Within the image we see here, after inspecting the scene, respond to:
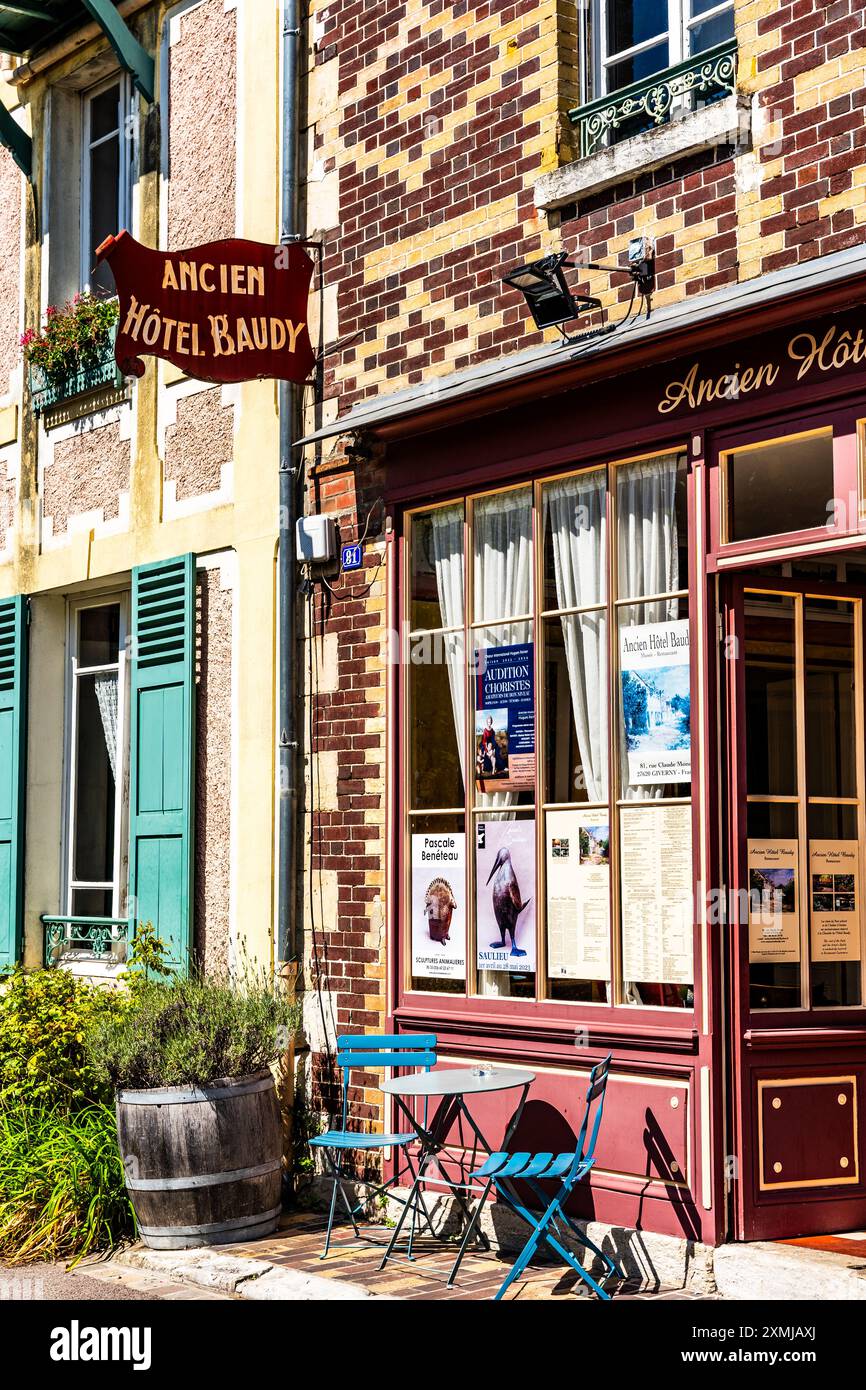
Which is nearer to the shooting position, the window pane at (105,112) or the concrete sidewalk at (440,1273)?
the concrete sidewalk at (440,1273)

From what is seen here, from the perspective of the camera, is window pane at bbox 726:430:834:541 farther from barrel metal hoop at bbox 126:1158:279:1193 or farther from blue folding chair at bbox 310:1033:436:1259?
barrel metal hoop at bbox 126:1158:279:1193

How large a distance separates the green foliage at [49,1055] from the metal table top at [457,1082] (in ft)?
6.32

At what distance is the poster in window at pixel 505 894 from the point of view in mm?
Result: 7164

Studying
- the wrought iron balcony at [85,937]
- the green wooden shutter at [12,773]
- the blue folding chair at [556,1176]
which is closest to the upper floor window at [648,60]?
the blue folding chair at [556,1176]

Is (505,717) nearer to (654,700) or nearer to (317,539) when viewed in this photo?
(654,700)

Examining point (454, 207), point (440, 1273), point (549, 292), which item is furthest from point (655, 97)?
point (440, 1273)

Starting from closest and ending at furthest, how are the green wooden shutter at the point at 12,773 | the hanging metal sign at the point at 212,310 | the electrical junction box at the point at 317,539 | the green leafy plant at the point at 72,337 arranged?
the hanging metal sign at the point at 212,310, the electrical junction box at the point at 317,539, the green leafy plant at the point at 72,337, the green wooden shutter at the point at 12,773

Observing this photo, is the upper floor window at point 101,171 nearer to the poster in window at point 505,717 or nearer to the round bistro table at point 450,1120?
the poster in window at point 505,717

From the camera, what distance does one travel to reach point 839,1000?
6621 mm

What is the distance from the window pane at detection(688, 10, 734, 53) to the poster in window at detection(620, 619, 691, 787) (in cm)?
229

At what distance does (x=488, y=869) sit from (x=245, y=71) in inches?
184

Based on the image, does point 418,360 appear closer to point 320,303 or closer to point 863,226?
point 320,303

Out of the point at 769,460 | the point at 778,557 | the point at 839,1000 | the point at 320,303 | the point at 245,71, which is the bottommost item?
the point at 839,1000

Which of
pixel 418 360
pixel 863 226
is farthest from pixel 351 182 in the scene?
pixel 863 226
